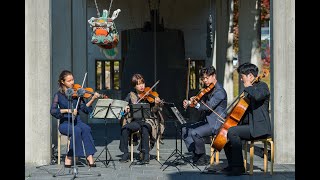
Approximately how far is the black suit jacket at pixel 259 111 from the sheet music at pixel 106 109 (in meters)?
2.05

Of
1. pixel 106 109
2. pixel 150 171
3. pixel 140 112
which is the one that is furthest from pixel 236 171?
pixel 106 109

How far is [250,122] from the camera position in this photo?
31.2 ft

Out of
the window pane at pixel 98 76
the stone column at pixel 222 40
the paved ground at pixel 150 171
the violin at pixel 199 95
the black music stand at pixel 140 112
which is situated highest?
the stone column at pixel 222 40

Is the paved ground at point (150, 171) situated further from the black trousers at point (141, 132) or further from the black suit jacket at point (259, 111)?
the black suit jacket at point (259, 111)

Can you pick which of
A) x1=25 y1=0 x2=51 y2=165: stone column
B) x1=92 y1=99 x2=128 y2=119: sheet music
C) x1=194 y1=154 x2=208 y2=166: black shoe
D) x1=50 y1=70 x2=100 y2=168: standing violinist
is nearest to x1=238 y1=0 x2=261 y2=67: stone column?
x1=194 y1=154 x2=208 y2=166: black shoe

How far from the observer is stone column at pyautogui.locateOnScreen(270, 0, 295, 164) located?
418 inches

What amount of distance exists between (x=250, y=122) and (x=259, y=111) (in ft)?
0.61

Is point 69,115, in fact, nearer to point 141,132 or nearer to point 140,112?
point 140,112

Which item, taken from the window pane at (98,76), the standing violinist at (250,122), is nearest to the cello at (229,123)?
the standing violinist at (250,122)

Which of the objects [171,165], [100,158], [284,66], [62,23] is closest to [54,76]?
[62,23]

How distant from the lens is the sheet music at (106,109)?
10.5m

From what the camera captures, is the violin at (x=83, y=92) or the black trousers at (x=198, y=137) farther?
the black trousers at (x=198, y=137)

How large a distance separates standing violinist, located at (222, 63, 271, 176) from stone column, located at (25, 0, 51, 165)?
2856mm

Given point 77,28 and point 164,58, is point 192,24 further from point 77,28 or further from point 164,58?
point 77,28
